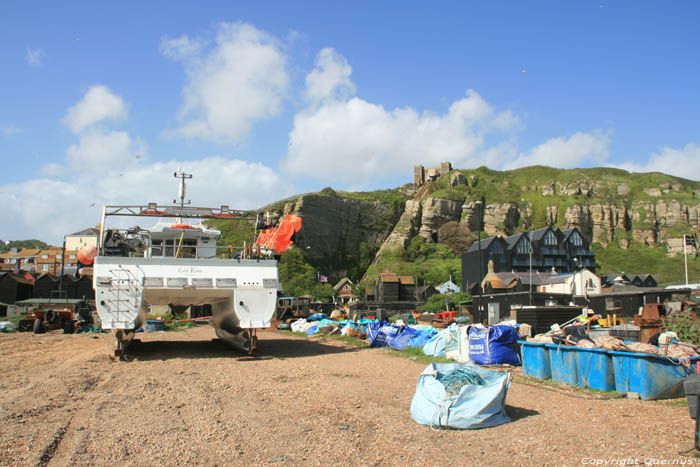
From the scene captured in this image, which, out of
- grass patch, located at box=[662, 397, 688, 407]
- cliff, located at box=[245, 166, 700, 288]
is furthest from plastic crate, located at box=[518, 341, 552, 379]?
cliff, located at box=[245, 166, 700, 288]

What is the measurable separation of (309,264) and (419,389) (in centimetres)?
8906

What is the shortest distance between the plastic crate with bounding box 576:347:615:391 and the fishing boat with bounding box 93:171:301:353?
Answer: 28.1 ft

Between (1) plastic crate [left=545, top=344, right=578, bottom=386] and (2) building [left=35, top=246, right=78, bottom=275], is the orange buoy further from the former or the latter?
(2) building [left=35, top=246, right=78, bottom=275]

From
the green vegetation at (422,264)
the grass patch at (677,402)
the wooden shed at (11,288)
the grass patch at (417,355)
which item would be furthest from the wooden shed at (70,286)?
the grass patch at (677,402)

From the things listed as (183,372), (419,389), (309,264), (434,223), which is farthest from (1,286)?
(434,223)

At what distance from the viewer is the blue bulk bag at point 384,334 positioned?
1773cm

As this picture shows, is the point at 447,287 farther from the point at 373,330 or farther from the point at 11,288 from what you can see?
the point at 373,330

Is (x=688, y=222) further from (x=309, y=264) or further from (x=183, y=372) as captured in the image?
(x=183, y=372)

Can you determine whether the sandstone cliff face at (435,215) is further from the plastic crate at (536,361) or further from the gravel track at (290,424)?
the gravel track at (290,424)

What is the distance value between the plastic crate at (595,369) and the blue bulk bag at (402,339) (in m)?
8.02

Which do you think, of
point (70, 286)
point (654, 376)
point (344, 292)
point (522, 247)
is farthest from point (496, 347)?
point (344, 292)

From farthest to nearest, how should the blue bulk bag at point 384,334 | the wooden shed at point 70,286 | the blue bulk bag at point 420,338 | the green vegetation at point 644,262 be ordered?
the green vegetation at point 644,262 < the wooden shed at point 70,286 < the blue bulk bag at point 384,334 < the blue bulk bag at point 420,338

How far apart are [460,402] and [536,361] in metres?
4.84

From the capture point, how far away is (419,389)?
21.9 feet
